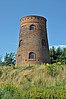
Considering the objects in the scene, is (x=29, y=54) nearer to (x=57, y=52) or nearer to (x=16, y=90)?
(x=57, y=52)

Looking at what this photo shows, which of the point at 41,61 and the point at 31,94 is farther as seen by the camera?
the point at 41,61

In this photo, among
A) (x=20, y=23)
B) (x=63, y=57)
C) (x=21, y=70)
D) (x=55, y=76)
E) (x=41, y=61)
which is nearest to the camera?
(x=55, y=76)

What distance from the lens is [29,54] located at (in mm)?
31641

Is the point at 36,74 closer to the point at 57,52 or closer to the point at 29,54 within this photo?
the point at 29,54

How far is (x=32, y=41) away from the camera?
104 ft

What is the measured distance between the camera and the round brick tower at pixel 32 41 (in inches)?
1241

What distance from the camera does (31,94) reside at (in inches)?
522

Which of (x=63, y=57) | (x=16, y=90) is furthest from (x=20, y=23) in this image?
(x=16, y=90)

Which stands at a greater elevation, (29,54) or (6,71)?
(29,54)

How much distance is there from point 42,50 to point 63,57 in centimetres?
904

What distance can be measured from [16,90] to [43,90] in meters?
1.41

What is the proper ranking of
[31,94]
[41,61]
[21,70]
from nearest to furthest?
[31,94] → [21,70] → [41,61]

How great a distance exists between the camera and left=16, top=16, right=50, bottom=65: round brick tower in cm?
3153

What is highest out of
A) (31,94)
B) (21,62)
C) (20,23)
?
(20,23)
